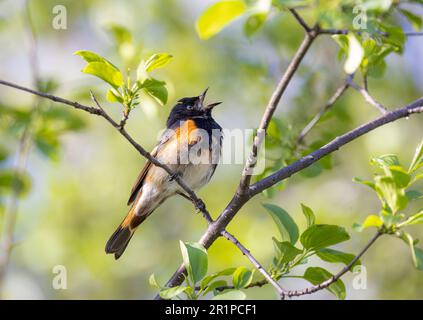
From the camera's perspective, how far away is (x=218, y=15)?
2.45 m

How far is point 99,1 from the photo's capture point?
9711mm

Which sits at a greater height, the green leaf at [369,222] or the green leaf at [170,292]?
the green leaf at [369,222]

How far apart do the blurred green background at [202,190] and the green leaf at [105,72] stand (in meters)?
2.69

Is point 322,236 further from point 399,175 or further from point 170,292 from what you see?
point 170,292

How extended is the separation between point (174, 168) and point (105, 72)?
2641 mm

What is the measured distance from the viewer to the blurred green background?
671 cm

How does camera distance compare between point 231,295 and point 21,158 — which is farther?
point 21,158

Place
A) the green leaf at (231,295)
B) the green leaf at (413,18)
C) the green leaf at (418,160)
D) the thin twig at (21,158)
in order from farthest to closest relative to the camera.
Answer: the thin twig at (21,158)
the green leaf at (413,18)
the green leaf at (418,160)
the green leaf at (231,295)

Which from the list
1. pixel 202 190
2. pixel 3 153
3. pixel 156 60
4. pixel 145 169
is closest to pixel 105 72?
pixel 156 60

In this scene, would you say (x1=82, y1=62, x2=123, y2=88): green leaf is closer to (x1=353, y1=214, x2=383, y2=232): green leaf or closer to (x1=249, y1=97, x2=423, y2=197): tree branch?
(x1=249, y1=97, x2=423, y2=197): tree branch

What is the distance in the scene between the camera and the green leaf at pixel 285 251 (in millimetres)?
3045

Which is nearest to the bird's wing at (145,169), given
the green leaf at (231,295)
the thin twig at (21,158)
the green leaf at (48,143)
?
the green leaf at (48,143)

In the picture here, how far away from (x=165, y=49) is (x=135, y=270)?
343 centimetres

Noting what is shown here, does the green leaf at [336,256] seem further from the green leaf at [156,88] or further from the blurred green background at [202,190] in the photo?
the blurred green background at [202,190]
